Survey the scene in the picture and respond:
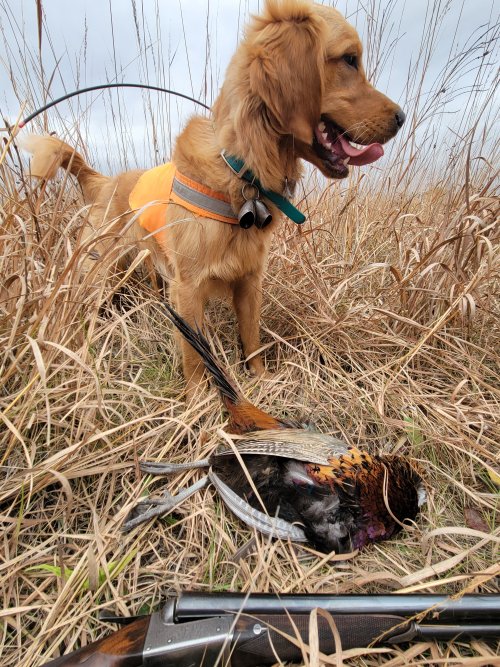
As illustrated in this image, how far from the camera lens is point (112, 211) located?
235 cm

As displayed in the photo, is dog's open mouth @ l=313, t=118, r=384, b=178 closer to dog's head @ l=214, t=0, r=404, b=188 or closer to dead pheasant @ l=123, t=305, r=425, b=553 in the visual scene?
dog's head @ l=214, t=0, r=404, b=188

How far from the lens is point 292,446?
121 centimetres

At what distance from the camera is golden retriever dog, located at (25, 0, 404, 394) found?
1.50 m

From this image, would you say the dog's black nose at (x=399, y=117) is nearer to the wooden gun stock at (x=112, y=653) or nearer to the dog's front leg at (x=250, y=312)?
the dog's front leg at (x=250, y=312)

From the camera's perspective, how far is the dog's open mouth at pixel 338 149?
164cm

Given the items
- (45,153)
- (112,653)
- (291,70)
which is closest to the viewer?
(112,653)


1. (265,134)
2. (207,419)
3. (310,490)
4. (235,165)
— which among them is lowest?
(207,419)

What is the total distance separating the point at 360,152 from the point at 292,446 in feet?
4.06

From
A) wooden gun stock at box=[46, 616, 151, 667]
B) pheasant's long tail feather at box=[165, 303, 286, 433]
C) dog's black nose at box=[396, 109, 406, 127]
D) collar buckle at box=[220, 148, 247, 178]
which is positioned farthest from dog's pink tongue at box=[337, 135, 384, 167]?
wooden gun stock at box=[46, 616, 151, 667]

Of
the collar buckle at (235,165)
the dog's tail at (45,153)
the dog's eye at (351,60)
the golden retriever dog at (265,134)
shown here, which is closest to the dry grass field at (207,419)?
the dog's tail at (45,153)

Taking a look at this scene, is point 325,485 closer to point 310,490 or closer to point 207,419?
point 310,490

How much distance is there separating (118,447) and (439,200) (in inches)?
110

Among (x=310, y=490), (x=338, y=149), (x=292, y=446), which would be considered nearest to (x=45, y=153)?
(x=338, y=149)

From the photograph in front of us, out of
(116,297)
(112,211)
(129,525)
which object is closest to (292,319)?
(116,297)
